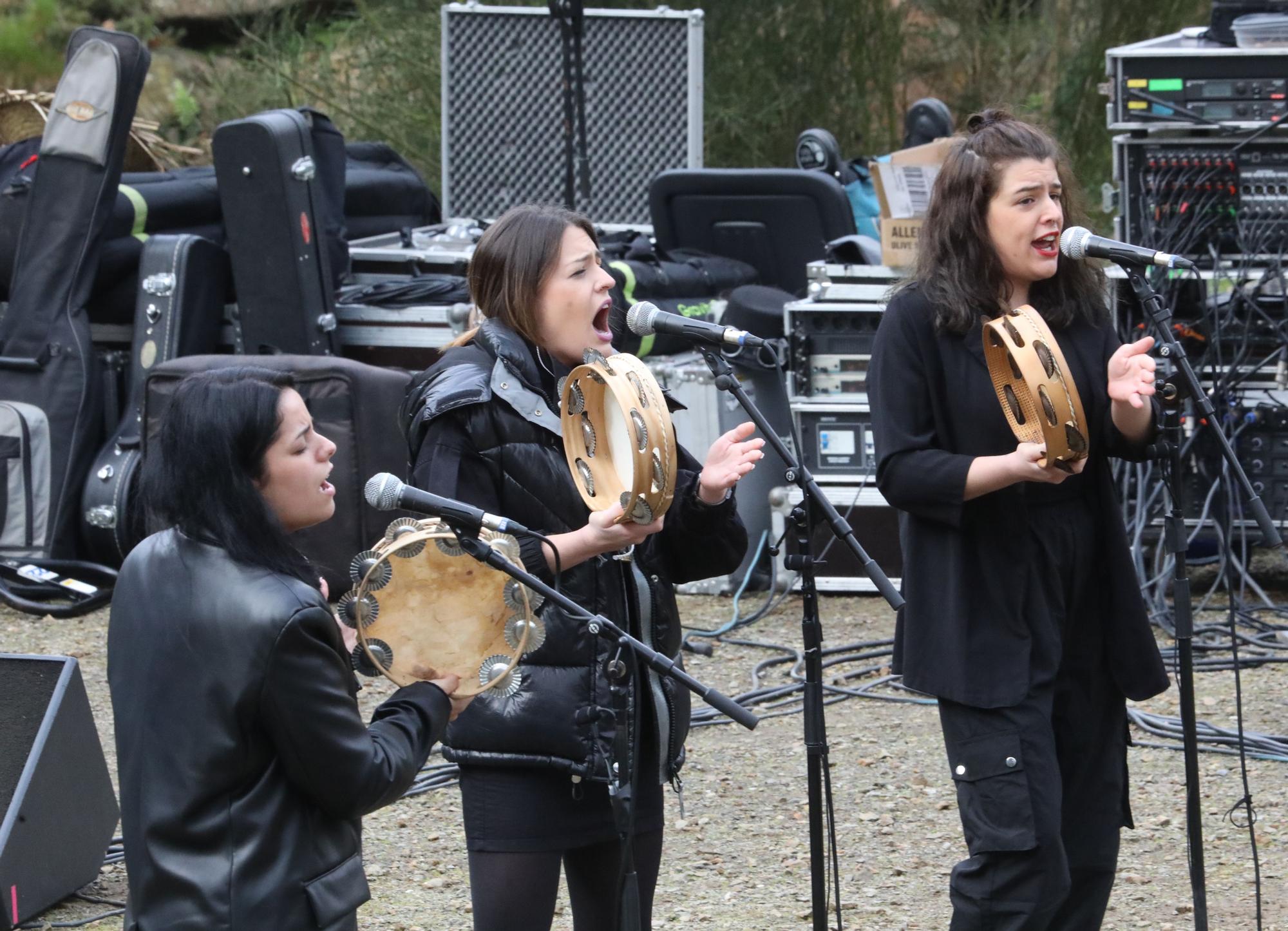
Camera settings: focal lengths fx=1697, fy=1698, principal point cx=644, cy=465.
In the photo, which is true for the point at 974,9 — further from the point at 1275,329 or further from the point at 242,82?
the point at 1275,329

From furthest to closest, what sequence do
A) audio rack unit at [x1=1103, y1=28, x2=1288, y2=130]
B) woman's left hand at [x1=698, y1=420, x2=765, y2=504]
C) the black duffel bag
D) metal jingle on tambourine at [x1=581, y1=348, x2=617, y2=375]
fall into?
the black duffel bag
audio rack unit at [x1=1103, y1=28, x2=1288, y2=130]
woman's left hand at [x1=698, y1=420, x2=765, y2=504]
metal jingle on tambourine at [x1=581, y1=348, x2=617, y2=375]

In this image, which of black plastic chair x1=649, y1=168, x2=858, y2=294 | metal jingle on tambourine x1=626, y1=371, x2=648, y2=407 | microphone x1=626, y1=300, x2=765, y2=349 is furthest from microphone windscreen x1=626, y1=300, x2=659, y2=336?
black plastic chair x1=649, y1=168, x2=858, y2=294

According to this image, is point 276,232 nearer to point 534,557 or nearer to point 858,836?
point 858,836

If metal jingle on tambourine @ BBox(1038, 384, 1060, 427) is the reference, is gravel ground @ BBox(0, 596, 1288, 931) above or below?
below

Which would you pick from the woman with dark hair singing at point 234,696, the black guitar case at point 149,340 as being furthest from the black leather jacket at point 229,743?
the black guitar case at point 149,340

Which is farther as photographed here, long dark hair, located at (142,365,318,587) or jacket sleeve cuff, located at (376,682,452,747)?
jacket sleeve cuff, located at (376,682,452,747)

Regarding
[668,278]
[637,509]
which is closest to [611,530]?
[637,509]

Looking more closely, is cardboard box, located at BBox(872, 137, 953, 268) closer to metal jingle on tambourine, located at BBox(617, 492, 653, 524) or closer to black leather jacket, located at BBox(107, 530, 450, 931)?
metal jingle on tambourine, located at BBox(617, 492, 653, 524)

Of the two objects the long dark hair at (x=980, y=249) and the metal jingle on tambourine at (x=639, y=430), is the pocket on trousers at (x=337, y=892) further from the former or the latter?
the long dark hair at (x=980, y=249)

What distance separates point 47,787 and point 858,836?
79.2 inches

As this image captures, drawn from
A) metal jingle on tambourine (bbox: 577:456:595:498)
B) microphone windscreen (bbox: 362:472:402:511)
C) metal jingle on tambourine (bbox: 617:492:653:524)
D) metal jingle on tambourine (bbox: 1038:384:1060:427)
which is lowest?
metal jingle on tambourine (bbox: 617:492:653:524)

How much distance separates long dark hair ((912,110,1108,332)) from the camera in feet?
9.45

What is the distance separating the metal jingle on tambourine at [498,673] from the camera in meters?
2.36

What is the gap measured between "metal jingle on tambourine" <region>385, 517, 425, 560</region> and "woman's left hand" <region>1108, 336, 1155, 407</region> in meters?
1.15
